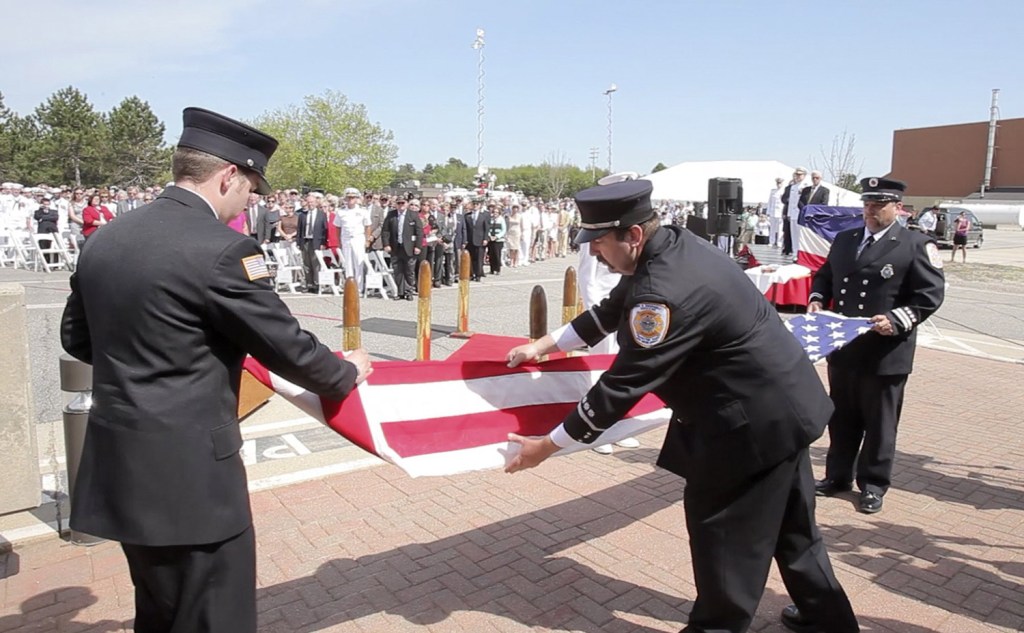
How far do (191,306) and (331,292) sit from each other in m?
14.8

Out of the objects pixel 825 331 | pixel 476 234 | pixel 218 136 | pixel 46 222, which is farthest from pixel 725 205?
pixel 46 222

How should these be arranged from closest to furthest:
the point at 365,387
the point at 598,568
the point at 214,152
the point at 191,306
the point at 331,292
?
the point at 191,306, the point at 214,152, the point at 365,387, the point at 598,568, the point at 331,292

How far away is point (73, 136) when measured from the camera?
175 feet

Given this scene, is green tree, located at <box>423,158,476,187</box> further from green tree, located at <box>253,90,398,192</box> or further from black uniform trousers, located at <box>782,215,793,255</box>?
black uniform trousers, located at <box>782,215,793,255</box>

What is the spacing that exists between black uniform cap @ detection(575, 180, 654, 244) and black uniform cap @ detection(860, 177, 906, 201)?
9.67ft

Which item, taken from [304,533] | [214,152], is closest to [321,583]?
[304,533]

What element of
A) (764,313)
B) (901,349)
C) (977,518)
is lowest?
(977,518)

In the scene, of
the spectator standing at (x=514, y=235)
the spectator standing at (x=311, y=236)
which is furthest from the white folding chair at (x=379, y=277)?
the spectator standing at (x=514, y=235)

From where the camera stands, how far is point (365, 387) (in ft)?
10.6

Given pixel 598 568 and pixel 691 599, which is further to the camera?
pixel 598 568

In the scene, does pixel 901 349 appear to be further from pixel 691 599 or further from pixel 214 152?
pixel 214 152

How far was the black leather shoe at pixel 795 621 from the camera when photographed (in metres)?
3.47

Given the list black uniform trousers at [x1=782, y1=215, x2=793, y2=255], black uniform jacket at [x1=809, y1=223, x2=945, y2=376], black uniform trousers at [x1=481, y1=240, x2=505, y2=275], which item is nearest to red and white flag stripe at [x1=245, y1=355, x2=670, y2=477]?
black uniform jacket at [x1=809, y1=223, x2=945, y2=376]

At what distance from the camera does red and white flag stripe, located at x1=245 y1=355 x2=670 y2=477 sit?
317cm
